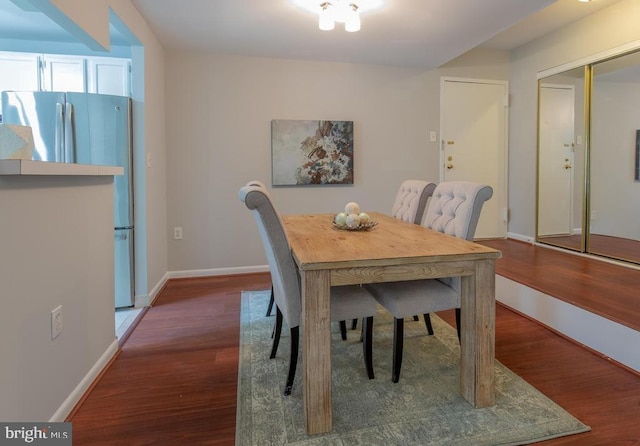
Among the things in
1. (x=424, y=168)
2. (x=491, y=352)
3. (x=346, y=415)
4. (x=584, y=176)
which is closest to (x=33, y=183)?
(x=346, y=415)

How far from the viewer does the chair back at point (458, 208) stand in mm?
1865

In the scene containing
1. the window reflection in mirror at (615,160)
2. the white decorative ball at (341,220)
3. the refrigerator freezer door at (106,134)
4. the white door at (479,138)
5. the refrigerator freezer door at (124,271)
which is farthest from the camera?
the white door at (479,138)

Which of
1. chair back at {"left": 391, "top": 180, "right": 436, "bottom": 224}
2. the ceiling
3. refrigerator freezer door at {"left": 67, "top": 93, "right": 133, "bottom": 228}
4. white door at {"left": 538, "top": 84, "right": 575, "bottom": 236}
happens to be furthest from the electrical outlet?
white door at {"left": 538, "top": 84, "right": 575, "bottom": 236}

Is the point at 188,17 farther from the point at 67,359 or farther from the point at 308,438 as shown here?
the point at 308,438

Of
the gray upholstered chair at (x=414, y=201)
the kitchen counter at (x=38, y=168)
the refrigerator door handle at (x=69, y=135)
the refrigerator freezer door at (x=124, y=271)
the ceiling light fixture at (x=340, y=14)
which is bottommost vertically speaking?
the refrigerator freezer door at (x=124, y=271)

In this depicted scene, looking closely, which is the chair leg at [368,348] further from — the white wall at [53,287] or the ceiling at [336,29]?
the ceiling at [336,29]

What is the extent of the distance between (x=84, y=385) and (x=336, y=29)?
300 cm

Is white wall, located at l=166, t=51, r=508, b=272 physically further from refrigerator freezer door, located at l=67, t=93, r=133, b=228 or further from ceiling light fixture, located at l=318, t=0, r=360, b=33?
ceiling light fixture, located at l=318, t=0, r=360, b=33

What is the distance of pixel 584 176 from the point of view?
3.68 meters

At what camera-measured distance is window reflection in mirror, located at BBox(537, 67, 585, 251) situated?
3738mm

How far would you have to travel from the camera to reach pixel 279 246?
1.55 meters

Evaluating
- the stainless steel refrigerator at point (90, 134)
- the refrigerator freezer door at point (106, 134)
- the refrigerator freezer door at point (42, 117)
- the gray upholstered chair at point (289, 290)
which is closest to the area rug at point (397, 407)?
the gray upholstered chair at point (289, 290)

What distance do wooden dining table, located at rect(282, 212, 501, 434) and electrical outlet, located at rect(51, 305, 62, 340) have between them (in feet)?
3.25

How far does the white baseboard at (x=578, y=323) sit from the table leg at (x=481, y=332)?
0.93 metres
